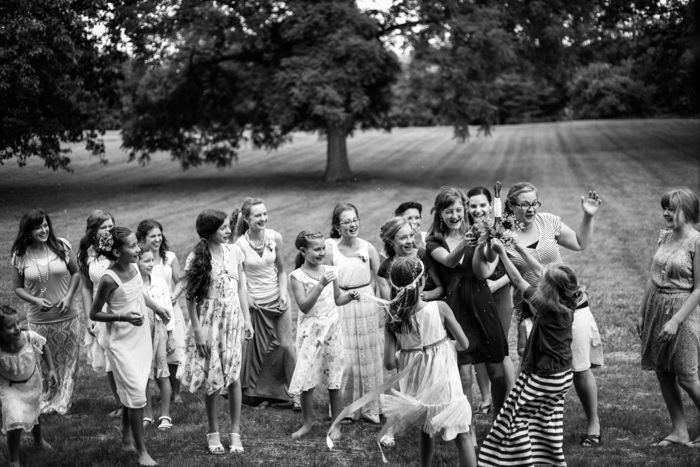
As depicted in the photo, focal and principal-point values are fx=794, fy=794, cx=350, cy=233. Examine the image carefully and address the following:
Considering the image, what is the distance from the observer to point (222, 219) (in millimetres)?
6445

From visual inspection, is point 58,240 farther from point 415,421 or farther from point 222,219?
point 415,421

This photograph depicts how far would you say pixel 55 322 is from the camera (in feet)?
24.1

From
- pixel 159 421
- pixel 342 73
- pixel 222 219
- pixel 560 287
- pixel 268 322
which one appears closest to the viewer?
pixel 560 287

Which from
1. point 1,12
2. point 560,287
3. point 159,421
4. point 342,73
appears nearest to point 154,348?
point 159,421

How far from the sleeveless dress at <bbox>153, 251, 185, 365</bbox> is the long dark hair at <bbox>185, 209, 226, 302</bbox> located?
3.72 feet

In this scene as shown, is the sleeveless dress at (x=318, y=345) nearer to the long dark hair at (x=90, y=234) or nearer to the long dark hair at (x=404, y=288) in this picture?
the long dark hair at (x=404, y=288)

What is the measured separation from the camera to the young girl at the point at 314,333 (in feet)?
22.4

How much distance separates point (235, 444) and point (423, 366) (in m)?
1.84

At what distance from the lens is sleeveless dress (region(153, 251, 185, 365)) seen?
7.55 m

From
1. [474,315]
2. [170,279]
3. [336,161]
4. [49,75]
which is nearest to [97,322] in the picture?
[170,279]

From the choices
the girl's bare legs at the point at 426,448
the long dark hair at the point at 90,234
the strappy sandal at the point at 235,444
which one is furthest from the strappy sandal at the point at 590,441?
the long dark hair at the point at 90,234

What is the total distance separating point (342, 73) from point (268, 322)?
752 inches

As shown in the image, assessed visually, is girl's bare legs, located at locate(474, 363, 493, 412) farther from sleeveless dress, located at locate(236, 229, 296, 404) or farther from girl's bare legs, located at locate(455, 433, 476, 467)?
girl's bare legs, located at locate(455, 433, 476, 467)

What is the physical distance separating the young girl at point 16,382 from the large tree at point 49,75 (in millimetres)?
16651
